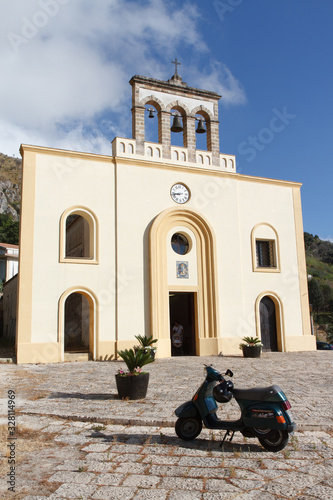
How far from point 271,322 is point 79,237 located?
1009cm

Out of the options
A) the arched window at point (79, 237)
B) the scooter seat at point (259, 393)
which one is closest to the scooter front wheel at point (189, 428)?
the scooter seat at point (259, 393)

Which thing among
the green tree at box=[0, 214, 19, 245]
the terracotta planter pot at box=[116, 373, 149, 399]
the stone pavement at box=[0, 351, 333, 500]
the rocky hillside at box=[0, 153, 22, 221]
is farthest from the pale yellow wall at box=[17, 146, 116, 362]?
the rocky hillside at box=[0, 153, 22, 221]

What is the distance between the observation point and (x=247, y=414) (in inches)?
185

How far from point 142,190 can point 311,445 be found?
12.5m

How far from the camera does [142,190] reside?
16.2m

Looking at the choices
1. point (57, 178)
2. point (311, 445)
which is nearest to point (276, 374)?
point (311, 445)

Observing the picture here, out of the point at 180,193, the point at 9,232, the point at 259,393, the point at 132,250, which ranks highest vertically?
the point at 9,232

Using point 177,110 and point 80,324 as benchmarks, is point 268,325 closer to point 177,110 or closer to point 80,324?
point 80,324

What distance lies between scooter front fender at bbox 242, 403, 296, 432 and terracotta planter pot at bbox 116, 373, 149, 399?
290 cm

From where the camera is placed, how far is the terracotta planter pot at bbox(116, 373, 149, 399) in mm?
7250

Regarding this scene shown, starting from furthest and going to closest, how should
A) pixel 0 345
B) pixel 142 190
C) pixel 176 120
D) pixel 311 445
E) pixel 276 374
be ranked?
pixel 0 345
pixel 176 120
pixel 142 190
pixel 276 374
pixel 311 445

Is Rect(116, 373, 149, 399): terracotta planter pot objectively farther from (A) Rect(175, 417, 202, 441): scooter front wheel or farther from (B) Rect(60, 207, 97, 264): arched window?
(B) Rect(60, 207, 97, 264): arched window

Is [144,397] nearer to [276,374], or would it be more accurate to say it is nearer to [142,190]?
[276,374]

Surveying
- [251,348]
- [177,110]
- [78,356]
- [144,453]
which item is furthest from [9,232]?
[144,453]
